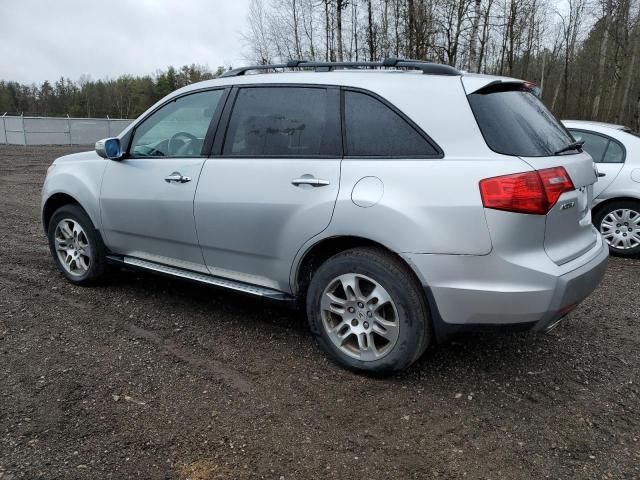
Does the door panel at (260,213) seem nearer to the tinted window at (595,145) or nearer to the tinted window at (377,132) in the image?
the tinted window at (377,132)

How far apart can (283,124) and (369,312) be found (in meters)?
Result: 1.33

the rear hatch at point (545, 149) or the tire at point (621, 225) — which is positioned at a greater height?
the rear hatch at point (545, 149)

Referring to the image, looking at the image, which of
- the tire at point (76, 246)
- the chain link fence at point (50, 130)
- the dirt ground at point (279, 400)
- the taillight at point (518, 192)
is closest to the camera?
the dirt ground at point (279, 400)

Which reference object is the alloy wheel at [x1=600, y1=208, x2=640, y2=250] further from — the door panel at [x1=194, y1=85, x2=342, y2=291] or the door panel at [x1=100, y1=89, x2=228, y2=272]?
the door panel at [x1=100, y1=89, x2=228, y2=272]

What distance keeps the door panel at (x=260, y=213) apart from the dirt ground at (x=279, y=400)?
22.2 inches

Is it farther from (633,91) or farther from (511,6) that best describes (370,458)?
(633,91)

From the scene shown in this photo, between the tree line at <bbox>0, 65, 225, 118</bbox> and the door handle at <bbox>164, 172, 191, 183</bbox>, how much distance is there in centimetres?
6309

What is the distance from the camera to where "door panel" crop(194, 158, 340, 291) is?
3236 mm

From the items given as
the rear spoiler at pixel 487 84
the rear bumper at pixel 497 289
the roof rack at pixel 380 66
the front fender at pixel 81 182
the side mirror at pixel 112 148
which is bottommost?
the rear bumper at pixel 497 289

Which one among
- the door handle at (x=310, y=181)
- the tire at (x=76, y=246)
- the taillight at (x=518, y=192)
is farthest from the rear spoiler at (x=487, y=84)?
the tire at (x=76, y=246)

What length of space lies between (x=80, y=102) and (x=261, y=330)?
74927 mm

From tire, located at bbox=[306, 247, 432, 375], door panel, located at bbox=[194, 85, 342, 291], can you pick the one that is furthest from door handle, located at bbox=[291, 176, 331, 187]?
tire, located at bbox=[306, 247, 432, 375]

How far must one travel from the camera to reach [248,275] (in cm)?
369

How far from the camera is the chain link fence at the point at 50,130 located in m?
27.8
